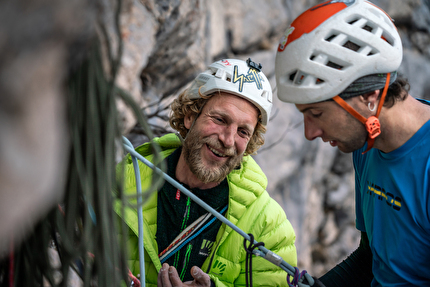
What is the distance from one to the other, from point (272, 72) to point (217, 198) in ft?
17.5

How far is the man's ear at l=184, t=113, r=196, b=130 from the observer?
233 centimetres

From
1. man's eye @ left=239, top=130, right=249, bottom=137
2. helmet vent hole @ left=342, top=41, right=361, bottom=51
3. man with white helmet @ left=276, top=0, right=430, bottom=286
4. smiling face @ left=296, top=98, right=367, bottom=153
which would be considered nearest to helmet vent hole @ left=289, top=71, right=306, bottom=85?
man with white helmet @ left=276, top=0, right=430, bottom=286

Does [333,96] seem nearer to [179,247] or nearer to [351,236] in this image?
[179,247]

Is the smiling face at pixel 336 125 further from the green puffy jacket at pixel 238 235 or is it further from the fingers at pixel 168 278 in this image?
the fingers at pixel 168 278

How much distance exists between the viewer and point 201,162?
2061 mm

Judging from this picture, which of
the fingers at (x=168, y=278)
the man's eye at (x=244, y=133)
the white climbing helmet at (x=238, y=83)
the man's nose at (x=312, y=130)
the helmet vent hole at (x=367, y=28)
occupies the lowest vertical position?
the fingers at (x=168, y=278)

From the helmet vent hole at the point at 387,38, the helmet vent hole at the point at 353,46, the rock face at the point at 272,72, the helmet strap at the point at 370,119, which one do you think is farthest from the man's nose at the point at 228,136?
the rock face at the point at 272,72

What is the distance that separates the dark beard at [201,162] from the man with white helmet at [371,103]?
0.69 meters

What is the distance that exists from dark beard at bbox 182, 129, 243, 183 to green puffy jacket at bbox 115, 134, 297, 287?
0.10 m

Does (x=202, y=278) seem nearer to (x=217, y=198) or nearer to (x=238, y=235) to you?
(x=238, y=235)

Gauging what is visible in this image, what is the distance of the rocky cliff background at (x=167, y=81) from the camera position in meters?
0.45

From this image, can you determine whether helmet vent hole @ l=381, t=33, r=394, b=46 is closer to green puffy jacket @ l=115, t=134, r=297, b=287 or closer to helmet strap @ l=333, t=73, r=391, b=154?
helmet strap @ l=333, t=73, r=391, b=154

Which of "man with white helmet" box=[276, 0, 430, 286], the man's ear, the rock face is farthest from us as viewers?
the rock face

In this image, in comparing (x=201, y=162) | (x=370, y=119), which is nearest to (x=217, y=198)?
(x=201, y=162)
